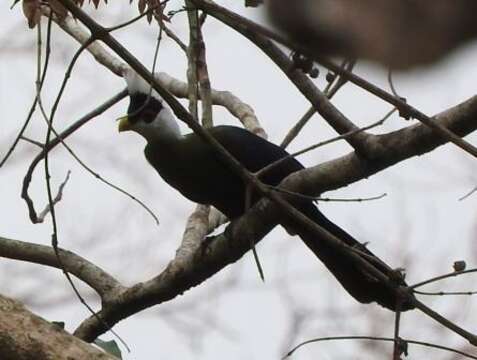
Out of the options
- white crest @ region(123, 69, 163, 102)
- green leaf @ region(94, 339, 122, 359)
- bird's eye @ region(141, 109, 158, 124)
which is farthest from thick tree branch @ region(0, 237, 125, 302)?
bird's eye @ region(141, 109, 158, 124)

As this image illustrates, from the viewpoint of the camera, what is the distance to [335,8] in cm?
39

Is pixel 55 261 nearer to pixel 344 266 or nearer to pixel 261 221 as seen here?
pixel 261 221

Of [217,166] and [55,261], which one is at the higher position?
[217,166]

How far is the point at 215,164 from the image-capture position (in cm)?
318

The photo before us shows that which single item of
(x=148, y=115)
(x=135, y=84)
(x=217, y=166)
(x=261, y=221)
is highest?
(x=148, y=115)

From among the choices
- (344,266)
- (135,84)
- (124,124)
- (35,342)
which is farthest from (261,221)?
(124,124)

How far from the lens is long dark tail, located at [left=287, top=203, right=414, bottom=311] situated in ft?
8.21

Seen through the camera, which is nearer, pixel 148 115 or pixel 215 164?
pixel 215 164

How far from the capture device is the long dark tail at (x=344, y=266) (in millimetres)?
2504

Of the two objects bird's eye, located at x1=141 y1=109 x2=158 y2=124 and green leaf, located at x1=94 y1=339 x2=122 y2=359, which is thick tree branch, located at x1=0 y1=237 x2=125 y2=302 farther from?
bird's eye, located at x1=141 y1=109 x2=158 y2=124

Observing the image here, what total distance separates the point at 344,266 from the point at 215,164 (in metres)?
0.76

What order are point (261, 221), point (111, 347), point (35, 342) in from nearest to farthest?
1. point (35, 342)
2. point (261, 221)
3. point (111, 347)

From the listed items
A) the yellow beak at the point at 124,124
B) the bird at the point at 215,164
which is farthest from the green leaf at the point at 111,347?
the yellow beak at the point at 124,124

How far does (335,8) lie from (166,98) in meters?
1.36
